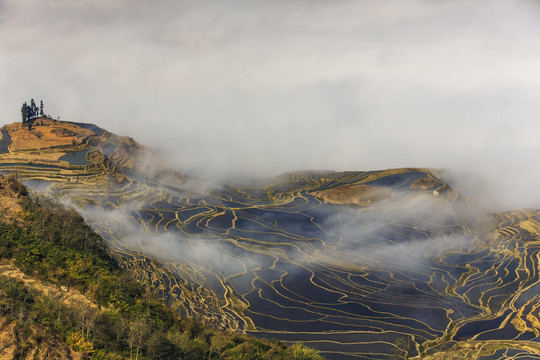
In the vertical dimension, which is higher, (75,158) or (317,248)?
(75,158)

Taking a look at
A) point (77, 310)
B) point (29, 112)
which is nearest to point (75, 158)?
point (29, 112)

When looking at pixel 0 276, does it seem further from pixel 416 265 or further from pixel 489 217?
pixel 489 217

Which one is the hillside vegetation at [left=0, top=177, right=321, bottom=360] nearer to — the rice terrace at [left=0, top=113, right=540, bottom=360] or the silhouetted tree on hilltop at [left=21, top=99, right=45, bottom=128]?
the rice terrace at [left=0, top=113, right=540, bottom=360]

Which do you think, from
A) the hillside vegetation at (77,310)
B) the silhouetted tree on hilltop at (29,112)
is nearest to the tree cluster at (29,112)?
the silhouetted tree on hilltop at (29,112)

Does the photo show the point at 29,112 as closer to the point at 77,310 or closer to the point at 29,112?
the point at 29,112

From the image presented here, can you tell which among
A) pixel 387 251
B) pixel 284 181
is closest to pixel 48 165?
pixel 284 181

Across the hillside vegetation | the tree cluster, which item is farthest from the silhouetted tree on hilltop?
the hillside vegetation

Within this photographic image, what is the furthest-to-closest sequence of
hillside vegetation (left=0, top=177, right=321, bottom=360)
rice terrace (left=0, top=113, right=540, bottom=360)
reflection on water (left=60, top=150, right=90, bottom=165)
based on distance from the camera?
1. reflection on water (left=60, top=150, right=90, bottom=165)
2. rice terrace (left=0, top=113, right=540, bottom=360)
3. hillside vegetation (left=0, top=177, right=321, bottom=360)

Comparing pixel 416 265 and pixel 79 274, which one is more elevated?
pixel 79 274
